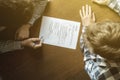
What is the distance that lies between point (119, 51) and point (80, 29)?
33 cm

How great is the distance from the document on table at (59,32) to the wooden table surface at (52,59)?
2 centimetres

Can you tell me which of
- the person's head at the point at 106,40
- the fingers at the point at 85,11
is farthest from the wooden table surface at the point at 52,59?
the person's head at the point at 106,40

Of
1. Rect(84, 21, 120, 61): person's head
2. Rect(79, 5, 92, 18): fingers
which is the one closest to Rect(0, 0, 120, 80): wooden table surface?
Rect(79, 5, 92, 18): fingers

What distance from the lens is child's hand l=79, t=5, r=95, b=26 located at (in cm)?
146

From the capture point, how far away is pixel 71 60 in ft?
4.78

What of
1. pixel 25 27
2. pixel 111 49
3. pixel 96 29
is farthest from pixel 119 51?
pixel 25 27

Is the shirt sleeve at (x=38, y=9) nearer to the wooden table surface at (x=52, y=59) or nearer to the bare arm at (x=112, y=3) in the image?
the wooden table surface at (x=52, y=59)

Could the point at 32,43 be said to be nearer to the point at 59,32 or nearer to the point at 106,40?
the point at 59,32

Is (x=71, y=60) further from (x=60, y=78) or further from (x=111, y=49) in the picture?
(x=111, y=49)

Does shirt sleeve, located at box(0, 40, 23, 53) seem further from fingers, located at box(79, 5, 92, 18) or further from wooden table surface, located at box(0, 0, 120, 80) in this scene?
fingers, located at box(79, 5, 92, 18)

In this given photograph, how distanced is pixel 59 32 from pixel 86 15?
17cm

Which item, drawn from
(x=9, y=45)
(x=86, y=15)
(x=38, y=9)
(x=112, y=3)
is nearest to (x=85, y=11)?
(x=86, y=15)

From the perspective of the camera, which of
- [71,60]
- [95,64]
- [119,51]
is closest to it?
[119,51]

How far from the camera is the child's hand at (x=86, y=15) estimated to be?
1.46 metres
